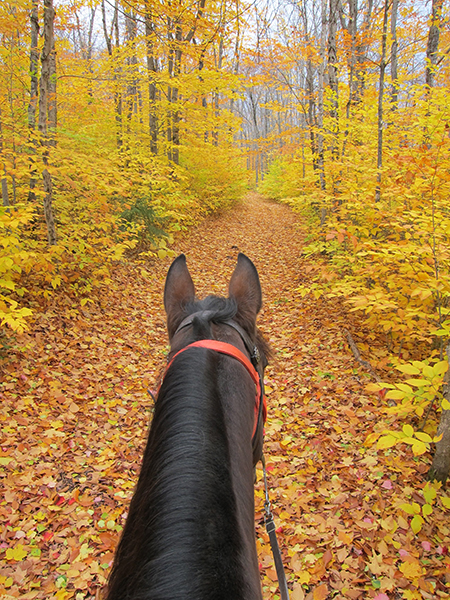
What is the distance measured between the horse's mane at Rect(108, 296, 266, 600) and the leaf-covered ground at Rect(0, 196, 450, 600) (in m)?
2.46

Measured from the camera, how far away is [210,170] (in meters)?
13.8

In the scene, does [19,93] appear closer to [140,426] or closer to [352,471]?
[140,426]

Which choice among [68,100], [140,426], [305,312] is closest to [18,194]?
[68,100]

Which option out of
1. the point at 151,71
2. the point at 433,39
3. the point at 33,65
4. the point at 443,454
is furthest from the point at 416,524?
the point at 433,39

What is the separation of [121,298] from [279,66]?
45.0ft

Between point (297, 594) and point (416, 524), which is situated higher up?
point (416, 524)

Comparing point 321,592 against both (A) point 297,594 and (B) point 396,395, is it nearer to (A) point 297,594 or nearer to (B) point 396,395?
(A) point 297,594

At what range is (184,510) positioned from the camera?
2.47 ft

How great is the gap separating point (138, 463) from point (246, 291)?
2847 mm

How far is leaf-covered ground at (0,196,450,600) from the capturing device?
2.55 meters

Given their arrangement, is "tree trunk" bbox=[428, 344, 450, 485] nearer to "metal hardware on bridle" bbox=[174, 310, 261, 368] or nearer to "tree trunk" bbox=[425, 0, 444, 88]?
"metal hardware on bridle" bbox=[174, 310, 261, 368]

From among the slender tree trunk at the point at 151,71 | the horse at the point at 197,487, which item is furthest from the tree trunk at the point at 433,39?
the horse at the point at 197,487

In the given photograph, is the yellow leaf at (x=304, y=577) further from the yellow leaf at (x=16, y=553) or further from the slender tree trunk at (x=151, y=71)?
the slender tree trunk at (x=151, y=71)

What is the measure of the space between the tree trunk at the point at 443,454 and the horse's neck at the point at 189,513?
8.38 feet
